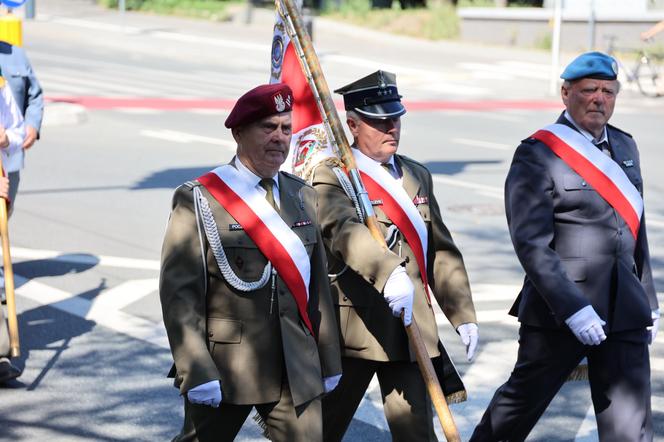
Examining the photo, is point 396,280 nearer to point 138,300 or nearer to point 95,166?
point 138,300

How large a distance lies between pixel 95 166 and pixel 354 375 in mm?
10174

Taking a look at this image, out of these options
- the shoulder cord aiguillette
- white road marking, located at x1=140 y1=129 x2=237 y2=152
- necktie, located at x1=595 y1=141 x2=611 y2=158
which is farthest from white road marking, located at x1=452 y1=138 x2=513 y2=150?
the shoulder cord aiguillette

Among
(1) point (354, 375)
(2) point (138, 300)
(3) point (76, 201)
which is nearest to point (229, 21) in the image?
(3) point (76, 201)

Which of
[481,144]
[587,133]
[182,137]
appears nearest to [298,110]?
[587,133]

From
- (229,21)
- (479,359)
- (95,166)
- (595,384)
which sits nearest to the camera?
(595,384)

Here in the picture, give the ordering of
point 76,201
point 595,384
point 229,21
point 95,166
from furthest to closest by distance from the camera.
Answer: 1. point 229,21
2. point 95,166
3. point 76,201
4. point 595,384

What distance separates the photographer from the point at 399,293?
4.86 m

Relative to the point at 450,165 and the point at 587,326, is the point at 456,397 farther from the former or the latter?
the point at 450,165

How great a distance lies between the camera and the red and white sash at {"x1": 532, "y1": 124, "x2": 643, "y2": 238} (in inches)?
210

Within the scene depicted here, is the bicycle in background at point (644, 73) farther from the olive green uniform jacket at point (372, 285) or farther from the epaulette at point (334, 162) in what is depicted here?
the epaulette at point (334, 162)

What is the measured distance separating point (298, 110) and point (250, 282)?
2.63 metres

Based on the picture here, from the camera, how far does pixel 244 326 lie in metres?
4.56

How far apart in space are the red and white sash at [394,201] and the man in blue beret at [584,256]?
41 cm

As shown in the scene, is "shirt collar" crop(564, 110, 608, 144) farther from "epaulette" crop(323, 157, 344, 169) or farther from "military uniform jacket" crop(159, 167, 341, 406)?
"military uniform jacket" crop(159, 167, 341, 406)
